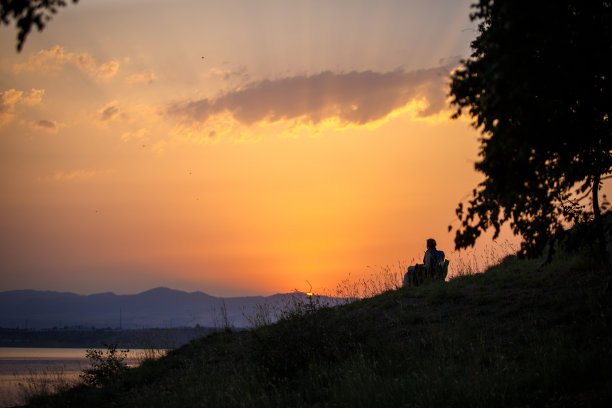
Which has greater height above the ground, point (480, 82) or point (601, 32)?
point (601, 32)

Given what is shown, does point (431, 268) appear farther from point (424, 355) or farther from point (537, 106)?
point (537, 106)

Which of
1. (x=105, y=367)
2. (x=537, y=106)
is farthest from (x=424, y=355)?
(x=105, y=367)

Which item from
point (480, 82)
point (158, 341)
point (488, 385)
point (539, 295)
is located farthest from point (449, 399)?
point (158, 341)

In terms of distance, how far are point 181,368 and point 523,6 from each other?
13711mm

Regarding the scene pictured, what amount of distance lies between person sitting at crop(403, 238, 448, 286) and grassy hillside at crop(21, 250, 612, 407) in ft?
4.63

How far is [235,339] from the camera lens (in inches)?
706

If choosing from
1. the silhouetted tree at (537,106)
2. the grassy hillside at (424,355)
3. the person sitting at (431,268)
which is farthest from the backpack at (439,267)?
the silhouetted tree at (537,106)

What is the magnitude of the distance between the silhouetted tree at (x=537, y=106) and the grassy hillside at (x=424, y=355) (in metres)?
1.96

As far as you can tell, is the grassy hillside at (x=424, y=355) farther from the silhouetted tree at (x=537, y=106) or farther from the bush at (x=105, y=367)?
the silhouetted tree at (x=537, y=106)

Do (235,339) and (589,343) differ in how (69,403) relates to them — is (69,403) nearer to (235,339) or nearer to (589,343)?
(235,339)

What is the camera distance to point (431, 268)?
19.0m

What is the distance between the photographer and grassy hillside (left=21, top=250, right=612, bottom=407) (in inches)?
311

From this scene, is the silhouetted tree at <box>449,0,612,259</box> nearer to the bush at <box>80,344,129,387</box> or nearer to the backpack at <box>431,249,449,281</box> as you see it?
the backpack at <box>431,249,449,281</box>

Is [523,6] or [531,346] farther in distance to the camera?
[531,346]
